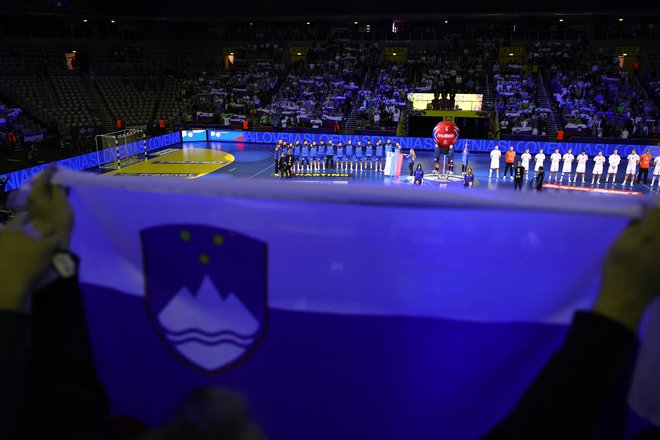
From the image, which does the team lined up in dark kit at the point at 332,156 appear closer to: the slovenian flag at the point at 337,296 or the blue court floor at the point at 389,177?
the blue court floor at the point at 389,177

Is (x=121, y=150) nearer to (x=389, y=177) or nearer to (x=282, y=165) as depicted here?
(x=282, y=165)

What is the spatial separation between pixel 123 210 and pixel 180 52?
143 feet

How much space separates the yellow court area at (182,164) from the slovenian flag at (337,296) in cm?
1943

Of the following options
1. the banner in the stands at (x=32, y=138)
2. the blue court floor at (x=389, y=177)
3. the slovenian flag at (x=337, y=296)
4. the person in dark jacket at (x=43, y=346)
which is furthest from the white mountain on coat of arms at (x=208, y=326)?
the banner in the stands at (x=32, y=138)

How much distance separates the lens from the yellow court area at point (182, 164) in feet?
70.7

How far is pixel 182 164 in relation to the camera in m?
23.8

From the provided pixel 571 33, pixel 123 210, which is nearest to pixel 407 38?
pixel 571 33

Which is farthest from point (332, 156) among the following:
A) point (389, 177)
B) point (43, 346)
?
point (43, 346)

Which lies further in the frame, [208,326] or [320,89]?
[320,89]

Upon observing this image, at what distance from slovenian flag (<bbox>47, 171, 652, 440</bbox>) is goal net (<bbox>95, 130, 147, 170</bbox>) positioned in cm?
2215

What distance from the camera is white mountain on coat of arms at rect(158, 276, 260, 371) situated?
6.75ft

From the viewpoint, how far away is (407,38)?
39.8 meters

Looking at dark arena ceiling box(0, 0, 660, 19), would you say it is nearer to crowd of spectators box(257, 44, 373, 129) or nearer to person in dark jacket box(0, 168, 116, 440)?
crowd of spectators box(257, 44, 373, 129)

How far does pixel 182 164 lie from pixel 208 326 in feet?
74.8
